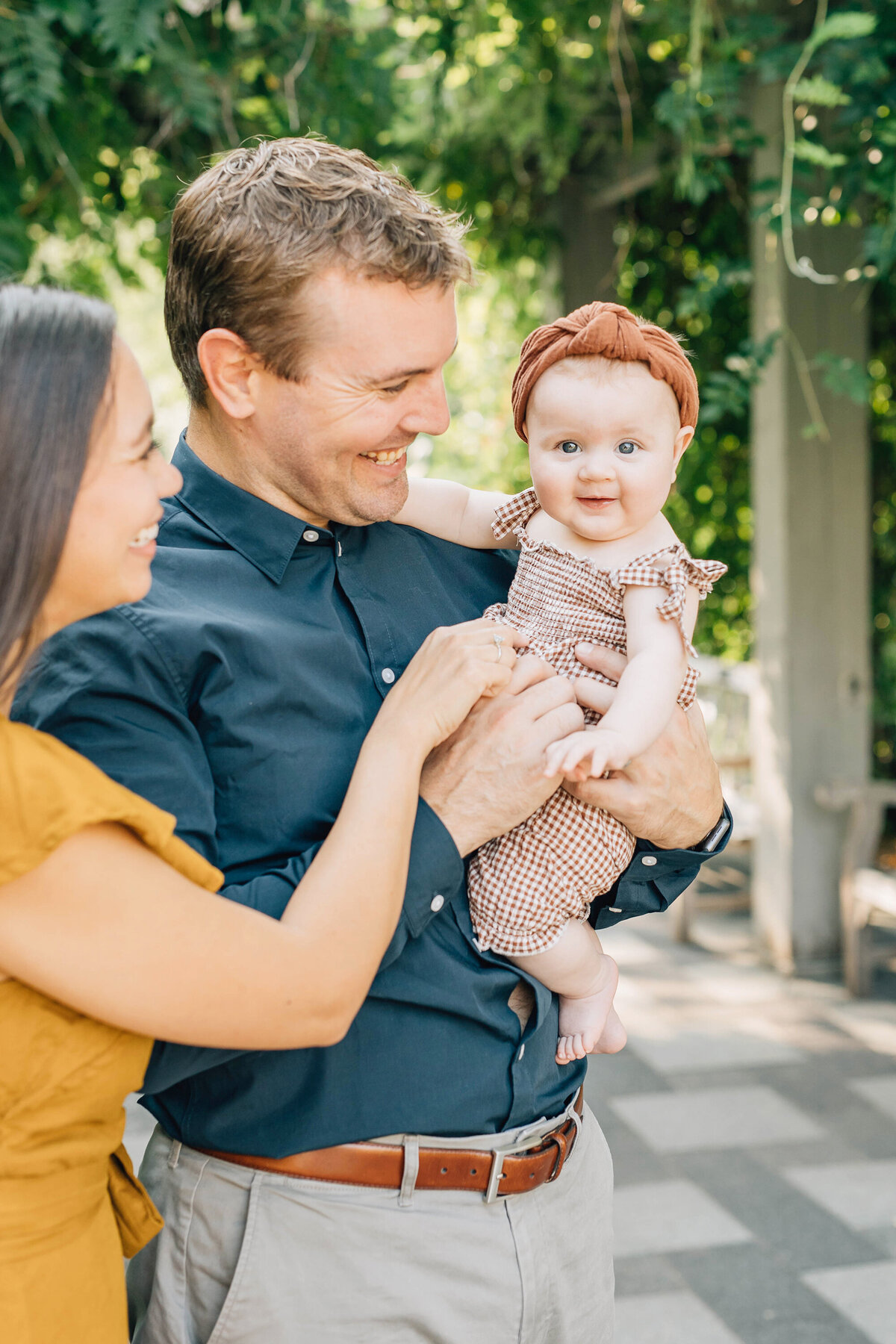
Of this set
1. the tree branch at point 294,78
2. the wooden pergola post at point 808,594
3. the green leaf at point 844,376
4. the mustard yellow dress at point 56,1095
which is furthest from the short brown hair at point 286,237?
the wooden pergola post at point 808,594

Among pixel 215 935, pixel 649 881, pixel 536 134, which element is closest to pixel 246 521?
pixel 215 935

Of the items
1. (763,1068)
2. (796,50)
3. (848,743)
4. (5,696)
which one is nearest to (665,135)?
(796,50)

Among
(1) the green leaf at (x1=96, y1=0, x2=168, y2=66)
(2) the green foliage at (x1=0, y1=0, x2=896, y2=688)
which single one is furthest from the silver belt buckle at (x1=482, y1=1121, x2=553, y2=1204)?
(1) the green leaf at (x1=96, y1=0, x2=168, y2=66)

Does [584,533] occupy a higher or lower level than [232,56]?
lower

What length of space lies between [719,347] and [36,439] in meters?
4.39

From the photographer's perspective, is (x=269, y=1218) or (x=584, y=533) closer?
(x=269, y=1218)

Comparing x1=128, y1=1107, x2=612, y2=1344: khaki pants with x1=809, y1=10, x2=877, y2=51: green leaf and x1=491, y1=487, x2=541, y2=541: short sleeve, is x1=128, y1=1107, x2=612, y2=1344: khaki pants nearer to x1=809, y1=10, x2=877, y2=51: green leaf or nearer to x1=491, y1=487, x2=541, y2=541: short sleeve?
x1=491, y1=487, x2=541, y2=541: short sleeve

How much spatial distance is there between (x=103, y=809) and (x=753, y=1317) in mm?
2145

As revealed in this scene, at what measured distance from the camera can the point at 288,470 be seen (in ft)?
4.12

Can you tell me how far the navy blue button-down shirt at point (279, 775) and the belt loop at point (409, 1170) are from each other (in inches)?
0.6

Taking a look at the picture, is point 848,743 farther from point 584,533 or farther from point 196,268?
point 196,268

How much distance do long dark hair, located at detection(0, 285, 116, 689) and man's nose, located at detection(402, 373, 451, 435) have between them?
1.31 ft

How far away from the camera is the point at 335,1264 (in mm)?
1139

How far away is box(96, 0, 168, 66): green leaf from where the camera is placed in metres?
2.62
